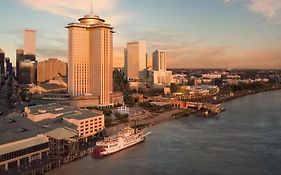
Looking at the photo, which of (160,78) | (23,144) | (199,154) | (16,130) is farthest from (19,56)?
(199,154)

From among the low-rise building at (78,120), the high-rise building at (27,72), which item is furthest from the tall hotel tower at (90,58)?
the high-rise building at (27,72)

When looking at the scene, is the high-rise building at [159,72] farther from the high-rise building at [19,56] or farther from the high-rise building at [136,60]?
the high-rise building at [19,56]

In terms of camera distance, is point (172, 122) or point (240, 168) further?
point (172, 122)

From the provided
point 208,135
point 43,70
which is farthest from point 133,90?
point 208,135

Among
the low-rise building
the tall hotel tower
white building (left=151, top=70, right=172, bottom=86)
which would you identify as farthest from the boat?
white building (left=151, top=70, right=172, bottom=86)

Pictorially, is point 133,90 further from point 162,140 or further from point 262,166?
point 262,166
